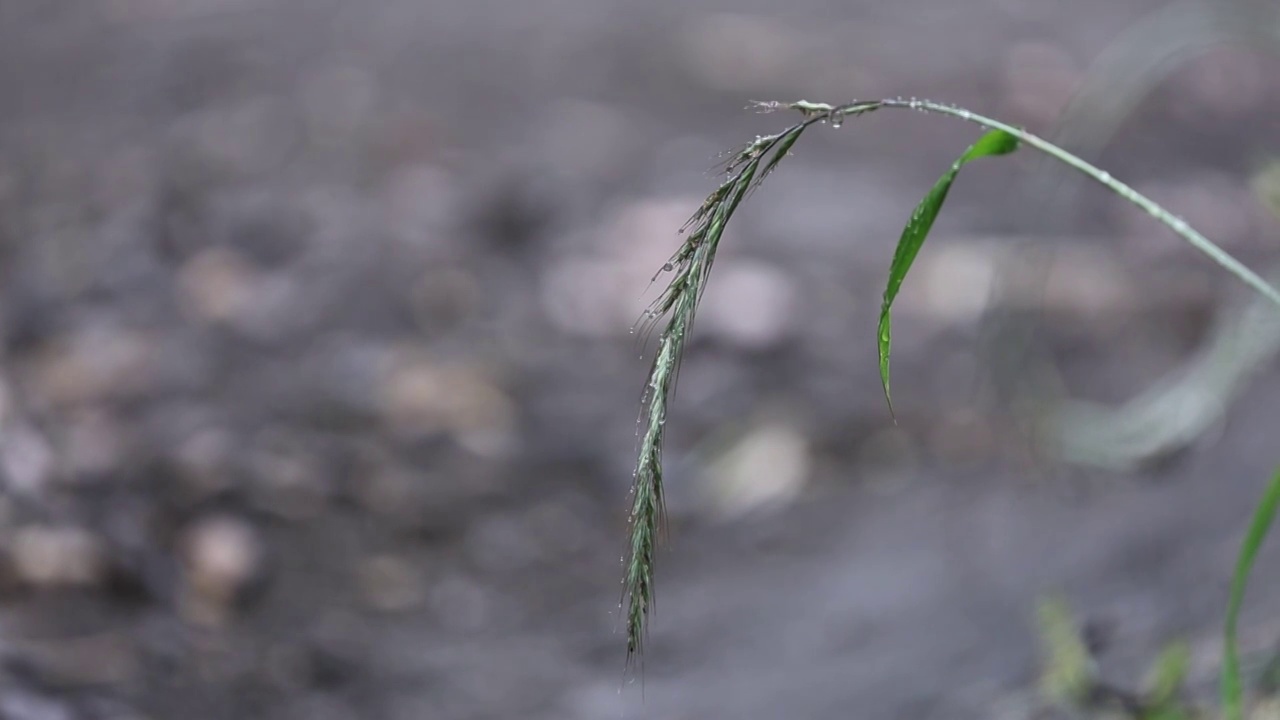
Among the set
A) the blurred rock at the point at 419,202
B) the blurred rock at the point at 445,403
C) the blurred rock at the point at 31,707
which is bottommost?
the blurred rock at the point at 31,707

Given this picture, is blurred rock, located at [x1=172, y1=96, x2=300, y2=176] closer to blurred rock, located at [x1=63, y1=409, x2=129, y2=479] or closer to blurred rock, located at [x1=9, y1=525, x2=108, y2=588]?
blurred rock, located at [x1=63, y1=409, x2=129, y2=479]

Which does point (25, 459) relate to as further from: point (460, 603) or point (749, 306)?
point (749, 306)

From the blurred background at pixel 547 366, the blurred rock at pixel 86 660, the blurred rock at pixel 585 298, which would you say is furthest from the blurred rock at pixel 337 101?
the blurred rock at pixel 86 660

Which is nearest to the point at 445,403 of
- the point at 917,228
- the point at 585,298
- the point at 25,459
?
the point at 585,298

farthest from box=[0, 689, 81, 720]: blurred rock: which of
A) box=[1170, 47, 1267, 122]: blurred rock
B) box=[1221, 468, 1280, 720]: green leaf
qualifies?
box=[1170, 47, 1267, 122]: blurred rock

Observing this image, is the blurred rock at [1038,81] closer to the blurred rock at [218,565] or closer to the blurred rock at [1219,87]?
the blurred rock at [1219,87]

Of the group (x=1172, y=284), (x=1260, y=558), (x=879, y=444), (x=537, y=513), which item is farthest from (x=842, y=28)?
(x=1260, y=558)

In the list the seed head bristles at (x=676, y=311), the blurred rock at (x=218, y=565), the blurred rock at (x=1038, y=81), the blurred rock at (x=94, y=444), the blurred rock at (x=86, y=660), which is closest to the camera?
the seed head bristles at (x=676, y=311)

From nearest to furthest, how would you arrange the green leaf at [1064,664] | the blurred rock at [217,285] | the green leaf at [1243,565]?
the green leaf at [1243,565] < the green leaf at [1064,664] < the blurred rock at [217,285]
